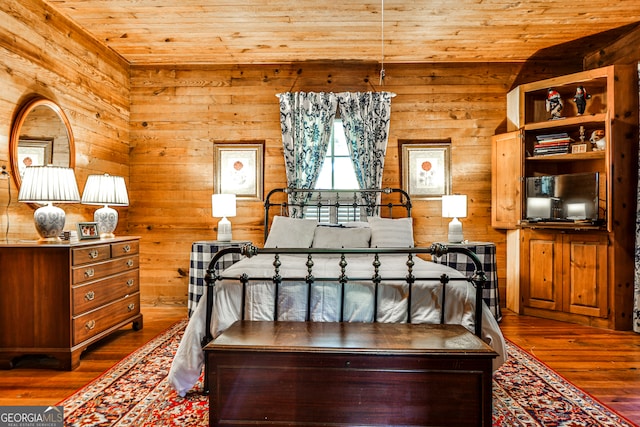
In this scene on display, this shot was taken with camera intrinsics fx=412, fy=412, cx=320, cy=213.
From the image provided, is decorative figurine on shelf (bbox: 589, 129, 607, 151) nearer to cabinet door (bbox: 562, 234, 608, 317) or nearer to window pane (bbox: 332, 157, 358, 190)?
cabinet door (bbox: 562, 234, 608, 317)

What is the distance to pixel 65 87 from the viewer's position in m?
3.60

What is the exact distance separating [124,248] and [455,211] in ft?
10.2

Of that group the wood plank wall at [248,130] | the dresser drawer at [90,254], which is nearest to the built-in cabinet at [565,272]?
the wood plank wall at [248,130]

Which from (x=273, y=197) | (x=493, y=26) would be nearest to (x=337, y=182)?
(x=273, y=197)

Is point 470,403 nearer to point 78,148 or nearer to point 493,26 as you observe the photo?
point 493,26

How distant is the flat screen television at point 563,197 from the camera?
3783mm

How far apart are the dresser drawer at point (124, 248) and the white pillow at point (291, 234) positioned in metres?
1.14

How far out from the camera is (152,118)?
472 centimetres

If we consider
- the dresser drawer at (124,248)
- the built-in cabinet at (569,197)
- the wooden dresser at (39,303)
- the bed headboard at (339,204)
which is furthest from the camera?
the bed headboard at (339,204)

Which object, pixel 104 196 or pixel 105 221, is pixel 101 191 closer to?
pixel 104 196

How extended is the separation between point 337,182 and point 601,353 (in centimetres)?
285

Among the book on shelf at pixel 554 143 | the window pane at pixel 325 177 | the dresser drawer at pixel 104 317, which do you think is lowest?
the dresser drawer at pixel 104 317

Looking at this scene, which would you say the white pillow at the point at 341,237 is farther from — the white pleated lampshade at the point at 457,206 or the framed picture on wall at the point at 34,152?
the framed picture on wall at the point at 34,152

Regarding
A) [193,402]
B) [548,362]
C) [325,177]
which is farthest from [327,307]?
[325,177]
